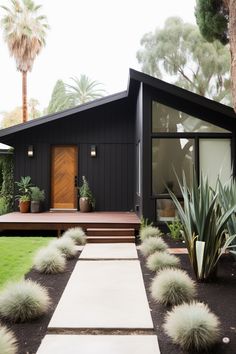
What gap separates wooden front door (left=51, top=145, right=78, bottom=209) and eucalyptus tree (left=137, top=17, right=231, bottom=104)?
10.9 m

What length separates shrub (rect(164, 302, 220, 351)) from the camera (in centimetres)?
243

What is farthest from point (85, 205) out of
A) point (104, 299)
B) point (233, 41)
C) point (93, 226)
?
point (104, 299)

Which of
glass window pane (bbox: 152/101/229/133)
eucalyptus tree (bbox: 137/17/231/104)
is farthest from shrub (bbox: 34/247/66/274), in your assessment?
eucalyptus tree (bbox: 137/17/231/104)

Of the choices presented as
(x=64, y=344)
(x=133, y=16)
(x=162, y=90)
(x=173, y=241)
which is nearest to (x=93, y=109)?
(x=162, y=90)

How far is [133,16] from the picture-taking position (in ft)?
135

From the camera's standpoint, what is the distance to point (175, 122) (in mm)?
7504

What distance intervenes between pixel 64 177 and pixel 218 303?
7139 mm

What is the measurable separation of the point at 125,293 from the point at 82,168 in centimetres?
648

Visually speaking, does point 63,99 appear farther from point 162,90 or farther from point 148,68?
point 162,90

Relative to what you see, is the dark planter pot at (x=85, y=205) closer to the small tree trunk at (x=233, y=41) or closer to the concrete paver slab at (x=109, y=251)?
the concrete paver slab at (x=109, y=251)

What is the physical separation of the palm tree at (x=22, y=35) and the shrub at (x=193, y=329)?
16946 mm

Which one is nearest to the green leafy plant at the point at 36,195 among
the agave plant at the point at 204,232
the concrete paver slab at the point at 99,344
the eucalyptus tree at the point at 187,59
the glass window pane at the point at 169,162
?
the glass window pane at the point at 169,162

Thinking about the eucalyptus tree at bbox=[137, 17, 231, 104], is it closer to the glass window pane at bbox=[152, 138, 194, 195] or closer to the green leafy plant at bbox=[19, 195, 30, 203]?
the glass window pane at bbox=[152, 138, 194, 195]

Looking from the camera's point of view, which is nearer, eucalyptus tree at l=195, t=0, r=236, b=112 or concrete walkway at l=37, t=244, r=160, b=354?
concrete walkway at l=37, t=244, r=160, b=354
